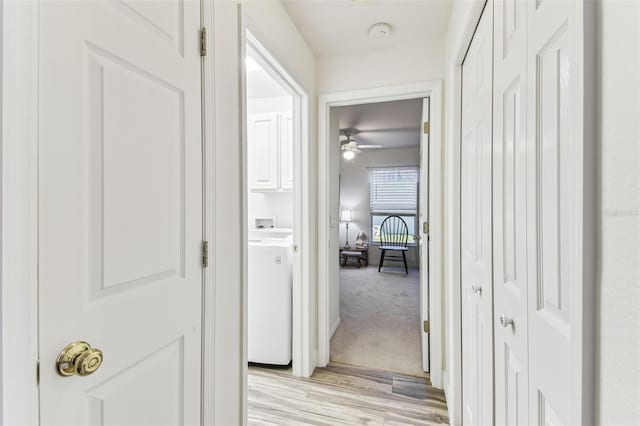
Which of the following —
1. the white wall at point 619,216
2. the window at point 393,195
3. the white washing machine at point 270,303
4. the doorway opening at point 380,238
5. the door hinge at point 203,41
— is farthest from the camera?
the window at point 393,195

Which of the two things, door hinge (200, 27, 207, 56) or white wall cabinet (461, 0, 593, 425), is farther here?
door hinge (200, 27, 207, 56)

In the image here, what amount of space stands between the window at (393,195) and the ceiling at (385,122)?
1.97 feet

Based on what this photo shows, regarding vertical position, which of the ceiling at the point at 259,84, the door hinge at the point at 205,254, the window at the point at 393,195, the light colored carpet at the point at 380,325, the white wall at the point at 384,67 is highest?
the ceiling at the point at 259,84

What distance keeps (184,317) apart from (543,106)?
120 cm

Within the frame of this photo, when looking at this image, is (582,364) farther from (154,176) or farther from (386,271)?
(386,271)

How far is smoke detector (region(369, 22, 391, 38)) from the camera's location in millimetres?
1920

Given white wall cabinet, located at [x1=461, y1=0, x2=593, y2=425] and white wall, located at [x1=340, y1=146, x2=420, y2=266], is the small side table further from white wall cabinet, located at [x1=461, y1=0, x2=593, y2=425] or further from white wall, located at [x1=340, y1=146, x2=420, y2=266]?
white wall cabinet, located at [x1=461, y1=0, x2=593, y2=425]

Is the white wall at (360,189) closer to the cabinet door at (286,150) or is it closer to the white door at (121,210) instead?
the cabinet door at (286,150)

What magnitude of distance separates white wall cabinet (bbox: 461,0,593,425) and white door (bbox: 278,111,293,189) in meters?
1.81

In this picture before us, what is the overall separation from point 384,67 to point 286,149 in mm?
1141

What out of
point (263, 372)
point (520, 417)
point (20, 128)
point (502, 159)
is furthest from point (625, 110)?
point (263, 372)

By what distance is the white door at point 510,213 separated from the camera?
0.79 m

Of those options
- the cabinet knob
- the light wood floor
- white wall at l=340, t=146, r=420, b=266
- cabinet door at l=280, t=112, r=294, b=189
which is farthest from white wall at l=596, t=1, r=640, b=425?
white wall at l=340, t=146, r=420, b=266

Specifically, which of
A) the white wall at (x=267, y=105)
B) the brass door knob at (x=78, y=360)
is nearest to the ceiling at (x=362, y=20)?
the white wall at (x=267, y=105)
